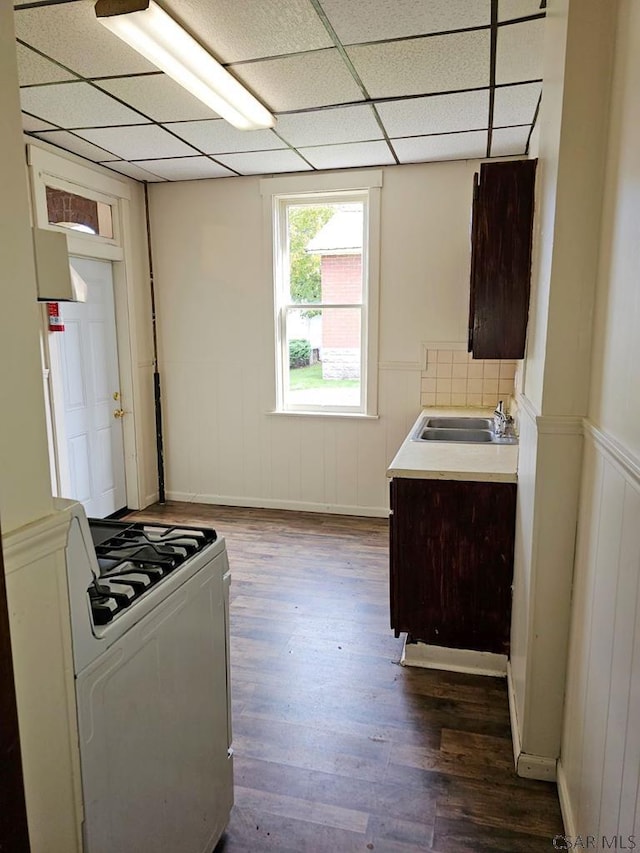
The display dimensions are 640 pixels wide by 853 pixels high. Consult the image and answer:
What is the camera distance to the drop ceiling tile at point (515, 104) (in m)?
2.79

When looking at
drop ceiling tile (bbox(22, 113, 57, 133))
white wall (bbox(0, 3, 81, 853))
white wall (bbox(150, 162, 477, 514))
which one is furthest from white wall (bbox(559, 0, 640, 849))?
drop ceiling tile (bbox(22, 113, 57, 133))

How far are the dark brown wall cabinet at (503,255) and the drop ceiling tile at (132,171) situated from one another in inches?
113

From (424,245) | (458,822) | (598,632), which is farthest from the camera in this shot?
(424,245)

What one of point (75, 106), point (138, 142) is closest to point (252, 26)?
point (75, 106)

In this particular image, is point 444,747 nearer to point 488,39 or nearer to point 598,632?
point 598,632

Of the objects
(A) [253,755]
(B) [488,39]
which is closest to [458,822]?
(A) [253,755]

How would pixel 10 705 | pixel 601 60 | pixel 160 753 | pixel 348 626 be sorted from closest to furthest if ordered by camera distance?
pixel 10 705
pixel 160 753
pixel 601 60
pixel 348 626

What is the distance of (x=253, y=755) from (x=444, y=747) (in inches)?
27.8

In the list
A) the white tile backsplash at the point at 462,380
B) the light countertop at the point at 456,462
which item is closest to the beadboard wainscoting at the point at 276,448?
the white tile backsplash at the point at 462,380

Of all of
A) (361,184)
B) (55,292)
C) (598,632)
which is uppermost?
(361,184)

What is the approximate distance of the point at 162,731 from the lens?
1320 mm

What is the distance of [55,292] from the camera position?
1075 mm

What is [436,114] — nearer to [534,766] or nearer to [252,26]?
[252,26]

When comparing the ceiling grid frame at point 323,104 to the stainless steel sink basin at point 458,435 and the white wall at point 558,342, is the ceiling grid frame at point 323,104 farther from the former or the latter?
the stainless steel sink basin at point 458,435
